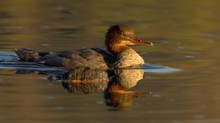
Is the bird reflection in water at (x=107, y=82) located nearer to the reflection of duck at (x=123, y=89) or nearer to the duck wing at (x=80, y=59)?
the reflection of duck at (x=123, y=89)

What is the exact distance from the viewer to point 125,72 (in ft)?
54.0

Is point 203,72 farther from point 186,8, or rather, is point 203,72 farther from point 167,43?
point 186,8

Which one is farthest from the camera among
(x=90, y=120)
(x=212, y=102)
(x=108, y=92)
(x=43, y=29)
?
(x=43, y=29)

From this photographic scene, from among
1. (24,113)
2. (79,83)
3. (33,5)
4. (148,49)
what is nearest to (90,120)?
(24,113)

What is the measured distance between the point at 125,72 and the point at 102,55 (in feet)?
1.83

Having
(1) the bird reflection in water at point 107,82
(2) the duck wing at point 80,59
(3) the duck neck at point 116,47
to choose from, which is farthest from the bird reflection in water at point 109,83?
(3) the duck neck at point 116,47

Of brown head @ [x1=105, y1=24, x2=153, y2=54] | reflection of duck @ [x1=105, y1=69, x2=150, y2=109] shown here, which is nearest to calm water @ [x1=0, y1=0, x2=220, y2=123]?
reflection of duck @ [x1=105, y1=69, x2=150, y2=109]

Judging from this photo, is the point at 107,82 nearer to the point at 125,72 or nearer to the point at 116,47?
the point at 125,72

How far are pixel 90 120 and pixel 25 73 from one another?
4324 mm

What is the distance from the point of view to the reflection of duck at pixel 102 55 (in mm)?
16500

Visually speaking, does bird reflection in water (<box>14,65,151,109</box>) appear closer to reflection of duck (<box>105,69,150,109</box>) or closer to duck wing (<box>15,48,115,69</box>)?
reflection of duck (<box>105,69,150,109</box>)

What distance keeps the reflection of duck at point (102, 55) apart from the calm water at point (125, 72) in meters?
0.47

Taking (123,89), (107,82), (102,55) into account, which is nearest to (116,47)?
(102,55)

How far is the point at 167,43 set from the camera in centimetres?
1958
